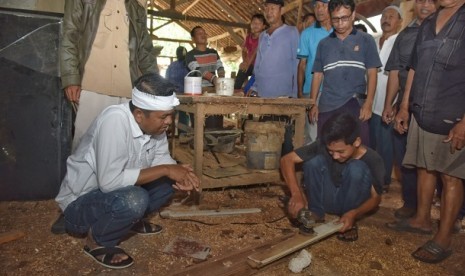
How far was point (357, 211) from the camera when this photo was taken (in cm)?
247

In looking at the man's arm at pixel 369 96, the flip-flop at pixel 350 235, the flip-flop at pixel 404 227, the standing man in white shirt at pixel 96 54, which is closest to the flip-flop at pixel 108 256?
the standing man in white shirt at pixel 96 54

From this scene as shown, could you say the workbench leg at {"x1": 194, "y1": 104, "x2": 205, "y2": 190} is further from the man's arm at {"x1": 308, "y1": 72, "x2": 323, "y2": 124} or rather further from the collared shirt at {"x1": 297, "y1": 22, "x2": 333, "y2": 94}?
Result: the collared shirt at {"x1": 297, "y1": 22, "x2": 333, "y2": 94}

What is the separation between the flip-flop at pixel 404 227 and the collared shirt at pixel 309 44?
1800mm

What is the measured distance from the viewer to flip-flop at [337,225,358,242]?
259 centimetres

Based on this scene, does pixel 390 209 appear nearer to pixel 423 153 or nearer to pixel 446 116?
pixel 423 153

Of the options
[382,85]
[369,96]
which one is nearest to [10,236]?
[369,96]

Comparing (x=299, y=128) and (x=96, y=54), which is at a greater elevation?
(x=96, y=54)

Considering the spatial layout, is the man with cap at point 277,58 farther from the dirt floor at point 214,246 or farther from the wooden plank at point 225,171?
the dirt floor at point 214,246

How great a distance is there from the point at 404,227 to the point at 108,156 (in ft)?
7.83

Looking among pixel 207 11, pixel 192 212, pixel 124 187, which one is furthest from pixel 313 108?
pixel 207 11

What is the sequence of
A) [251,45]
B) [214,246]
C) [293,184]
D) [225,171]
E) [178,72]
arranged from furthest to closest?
1. [178,72]
2. [251,45]
3. [225,171]
4. [293,184]
5. [214,246]

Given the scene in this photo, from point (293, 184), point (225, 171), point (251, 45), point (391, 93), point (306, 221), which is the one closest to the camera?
point (306, 221)

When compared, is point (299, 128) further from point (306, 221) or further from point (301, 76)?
point (306, 221)

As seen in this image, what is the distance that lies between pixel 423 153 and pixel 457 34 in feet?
A: 2.75
